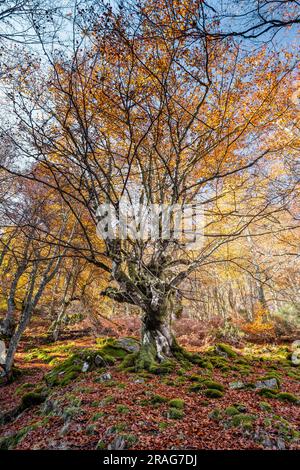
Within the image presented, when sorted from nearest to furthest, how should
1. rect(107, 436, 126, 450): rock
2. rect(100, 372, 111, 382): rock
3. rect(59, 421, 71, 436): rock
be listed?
rect(107, 436, 126, 450): rock
rect(59, 421, 71, 436): rock
rect(100, 372, 111, 382): rock

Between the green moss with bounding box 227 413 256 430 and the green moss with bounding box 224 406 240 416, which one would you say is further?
the green moss with bounding box 224 406 240 416

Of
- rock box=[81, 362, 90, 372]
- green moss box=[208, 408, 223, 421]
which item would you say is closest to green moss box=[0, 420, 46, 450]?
rock box=[81, 362, 90, 372]

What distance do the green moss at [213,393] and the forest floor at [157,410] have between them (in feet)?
0.06

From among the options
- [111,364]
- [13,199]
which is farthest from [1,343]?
[13,199]

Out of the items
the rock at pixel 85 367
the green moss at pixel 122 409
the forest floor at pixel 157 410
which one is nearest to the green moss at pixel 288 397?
the forest floor at pixel 157 410

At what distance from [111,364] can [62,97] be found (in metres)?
6.57

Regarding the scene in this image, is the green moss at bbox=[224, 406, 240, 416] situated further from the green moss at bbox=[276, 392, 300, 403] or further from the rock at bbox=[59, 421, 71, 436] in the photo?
the rock at bbox=[59, 421, 71, 436]

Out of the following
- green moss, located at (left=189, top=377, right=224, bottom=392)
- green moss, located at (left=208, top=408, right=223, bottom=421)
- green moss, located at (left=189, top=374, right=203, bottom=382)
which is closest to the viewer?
green moss, located at (left=208, top=408, right=223, bottom=421)

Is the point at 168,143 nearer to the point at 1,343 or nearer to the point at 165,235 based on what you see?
the point at 165,235

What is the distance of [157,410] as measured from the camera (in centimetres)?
360

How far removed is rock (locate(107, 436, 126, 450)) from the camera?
2797mm

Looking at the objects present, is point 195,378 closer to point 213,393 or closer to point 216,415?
point 213,393

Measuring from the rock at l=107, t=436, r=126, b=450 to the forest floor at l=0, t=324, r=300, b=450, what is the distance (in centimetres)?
1
